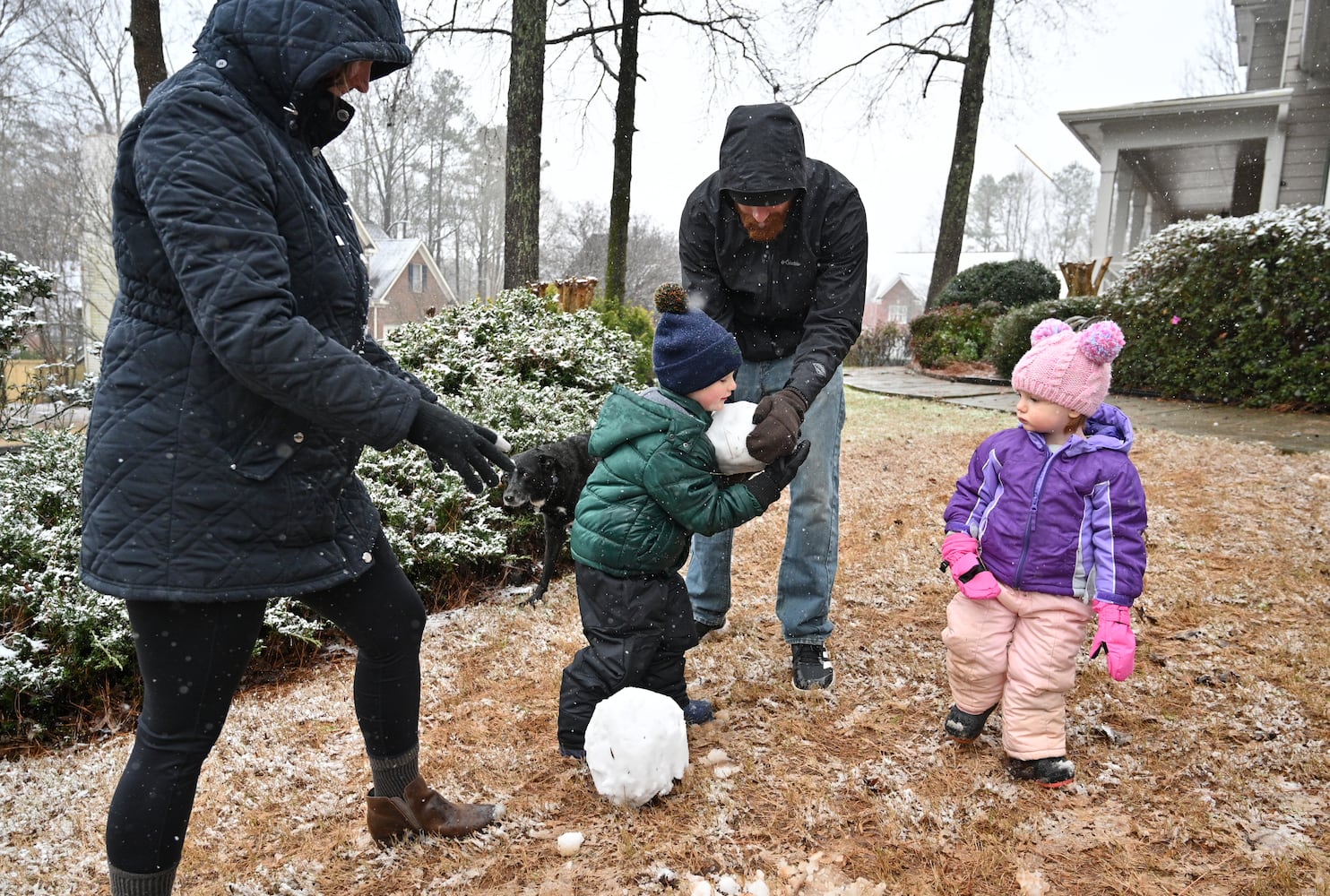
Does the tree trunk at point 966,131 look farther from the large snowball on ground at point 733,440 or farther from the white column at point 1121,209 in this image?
the large snowball on ground at point 733,440

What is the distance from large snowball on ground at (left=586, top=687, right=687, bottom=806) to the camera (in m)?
2.47

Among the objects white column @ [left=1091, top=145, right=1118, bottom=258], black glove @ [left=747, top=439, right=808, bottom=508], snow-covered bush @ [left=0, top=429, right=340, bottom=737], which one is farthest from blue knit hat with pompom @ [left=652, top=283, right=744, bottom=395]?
white column @ [left=1091, top=145, right=1118, bottom=258]

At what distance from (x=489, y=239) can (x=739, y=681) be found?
5108cm

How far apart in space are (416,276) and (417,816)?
40.0 metres

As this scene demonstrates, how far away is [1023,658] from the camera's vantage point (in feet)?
8.77

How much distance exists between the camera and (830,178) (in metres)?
3.13

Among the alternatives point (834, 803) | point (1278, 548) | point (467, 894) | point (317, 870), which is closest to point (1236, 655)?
point (1278, 548)

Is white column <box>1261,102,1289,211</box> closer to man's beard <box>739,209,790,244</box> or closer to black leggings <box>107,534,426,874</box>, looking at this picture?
man's beard <box>739,209,790,244</box>

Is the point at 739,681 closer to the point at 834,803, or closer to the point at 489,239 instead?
the point at 834,803

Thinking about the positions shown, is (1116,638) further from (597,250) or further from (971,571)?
(597,250)

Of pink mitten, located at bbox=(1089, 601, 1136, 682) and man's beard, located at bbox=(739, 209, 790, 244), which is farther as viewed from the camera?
man's beard, located at bbox=(739, 209, 790, 244)

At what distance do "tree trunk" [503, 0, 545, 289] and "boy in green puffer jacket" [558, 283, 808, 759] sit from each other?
7413 millimetres

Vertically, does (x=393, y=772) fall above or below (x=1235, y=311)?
below

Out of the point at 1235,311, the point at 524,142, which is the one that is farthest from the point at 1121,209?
the point at 524,142
